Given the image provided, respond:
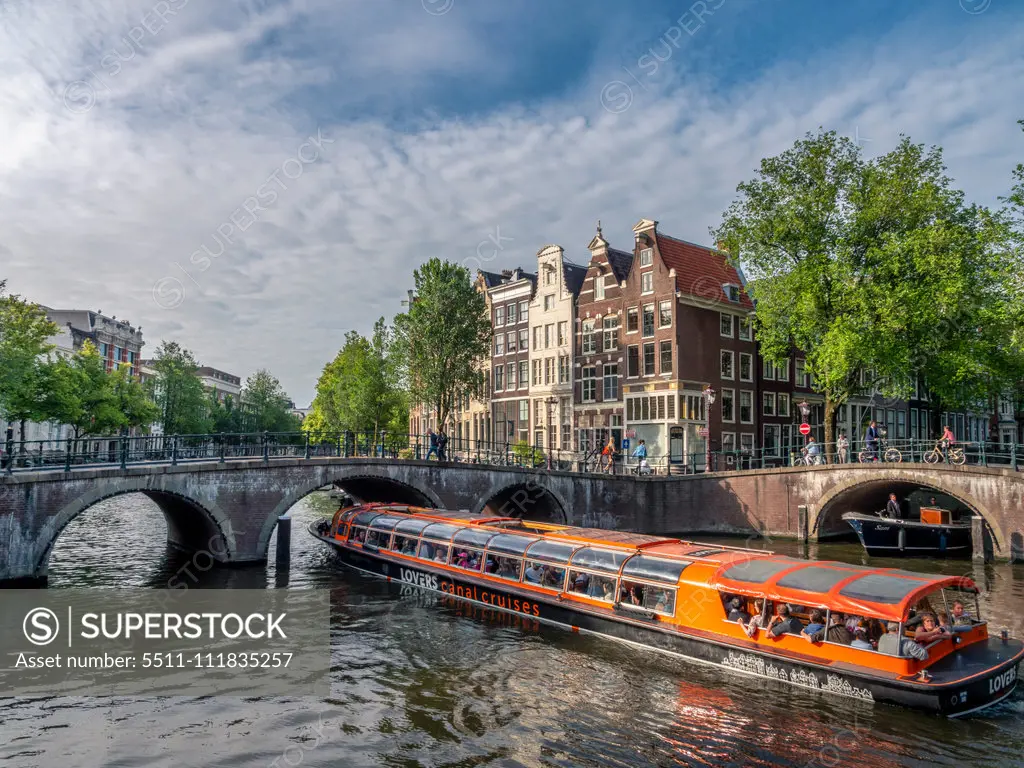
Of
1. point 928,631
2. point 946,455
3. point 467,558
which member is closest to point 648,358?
point 946,455

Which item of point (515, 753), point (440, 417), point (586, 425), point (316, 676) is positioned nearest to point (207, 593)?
point (316, 676)

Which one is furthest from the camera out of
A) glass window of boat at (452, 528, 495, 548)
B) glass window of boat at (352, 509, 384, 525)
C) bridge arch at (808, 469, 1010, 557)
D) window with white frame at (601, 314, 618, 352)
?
window with white frame at (601, 314, 618, 352)

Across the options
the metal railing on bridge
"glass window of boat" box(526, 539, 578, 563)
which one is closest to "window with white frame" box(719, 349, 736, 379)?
the metal railing on bridge

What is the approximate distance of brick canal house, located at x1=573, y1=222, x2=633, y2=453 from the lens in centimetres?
4844

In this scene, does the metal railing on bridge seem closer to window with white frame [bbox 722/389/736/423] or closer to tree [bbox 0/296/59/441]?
window with white frame [bbox 722/389/736/423]

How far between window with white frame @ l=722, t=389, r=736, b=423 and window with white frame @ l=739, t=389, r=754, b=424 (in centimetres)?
79

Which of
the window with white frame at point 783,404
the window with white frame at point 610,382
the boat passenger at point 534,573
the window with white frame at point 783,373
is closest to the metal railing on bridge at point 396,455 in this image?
the window with white frame at point 783,404

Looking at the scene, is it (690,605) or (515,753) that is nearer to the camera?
(515,753)

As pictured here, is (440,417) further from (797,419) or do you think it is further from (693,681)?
(693,681)

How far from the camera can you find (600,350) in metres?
49.6

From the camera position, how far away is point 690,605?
1655 cm

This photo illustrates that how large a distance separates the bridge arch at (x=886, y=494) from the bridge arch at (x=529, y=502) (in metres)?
12.3

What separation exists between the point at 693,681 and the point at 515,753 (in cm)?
514

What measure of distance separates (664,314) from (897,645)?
33444 millimetres
